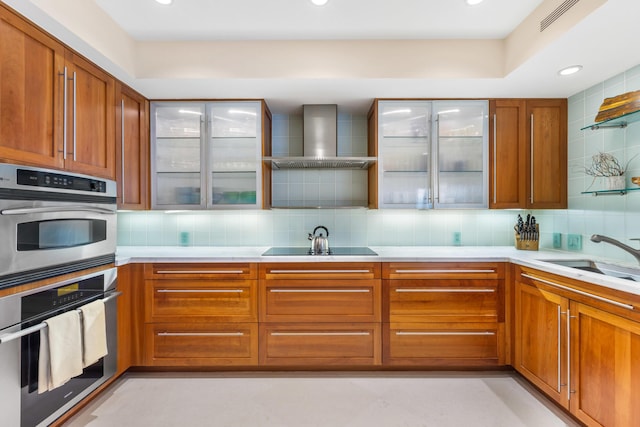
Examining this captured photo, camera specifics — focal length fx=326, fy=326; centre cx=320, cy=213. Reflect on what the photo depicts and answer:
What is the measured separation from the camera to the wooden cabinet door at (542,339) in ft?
6.50

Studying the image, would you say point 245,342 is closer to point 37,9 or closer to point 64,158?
point 64,158

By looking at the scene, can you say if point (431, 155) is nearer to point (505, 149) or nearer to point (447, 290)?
point (505, 149)

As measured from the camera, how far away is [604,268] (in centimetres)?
219

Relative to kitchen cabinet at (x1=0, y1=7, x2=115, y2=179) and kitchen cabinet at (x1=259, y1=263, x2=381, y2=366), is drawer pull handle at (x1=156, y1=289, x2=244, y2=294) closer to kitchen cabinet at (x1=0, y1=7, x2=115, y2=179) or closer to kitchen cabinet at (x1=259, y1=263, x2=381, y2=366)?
kitchen cabinet at (x1=259, y1=263, x2=381, y2=366)

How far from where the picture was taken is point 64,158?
75.7 inches

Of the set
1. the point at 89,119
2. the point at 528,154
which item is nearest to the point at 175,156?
the point at 89,119

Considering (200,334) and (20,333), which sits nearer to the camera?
(20,333)

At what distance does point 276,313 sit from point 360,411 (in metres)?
0.89

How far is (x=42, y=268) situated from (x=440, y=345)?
2619mm

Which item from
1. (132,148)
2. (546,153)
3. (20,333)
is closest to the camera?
(20,333)

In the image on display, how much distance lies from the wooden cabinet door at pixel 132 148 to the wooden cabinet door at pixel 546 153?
10.9 feet

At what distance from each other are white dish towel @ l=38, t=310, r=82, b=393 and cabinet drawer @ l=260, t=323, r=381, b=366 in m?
1.16

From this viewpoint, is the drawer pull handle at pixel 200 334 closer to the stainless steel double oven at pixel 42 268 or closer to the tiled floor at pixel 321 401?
the tiled floor at pixel 321 401

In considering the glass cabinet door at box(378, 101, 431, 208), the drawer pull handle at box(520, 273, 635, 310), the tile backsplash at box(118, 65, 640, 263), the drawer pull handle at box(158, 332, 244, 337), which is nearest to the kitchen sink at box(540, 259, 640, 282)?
the drawer pull handle at box(520, 273, 635, 310)
